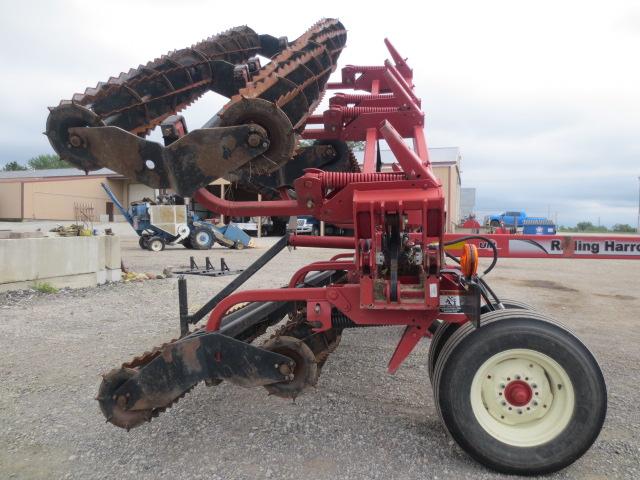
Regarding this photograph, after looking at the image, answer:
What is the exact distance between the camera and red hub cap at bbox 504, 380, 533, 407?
281 cm

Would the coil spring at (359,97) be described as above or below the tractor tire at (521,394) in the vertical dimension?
above

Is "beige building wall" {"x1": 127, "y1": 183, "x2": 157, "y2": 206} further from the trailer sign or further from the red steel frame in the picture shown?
the red steel frame

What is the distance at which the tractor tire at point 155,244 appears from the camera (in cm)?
1911

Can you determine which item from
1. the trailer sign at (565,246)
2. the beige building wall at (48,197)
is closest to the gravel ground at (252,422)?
the trailer sign at (565,246)

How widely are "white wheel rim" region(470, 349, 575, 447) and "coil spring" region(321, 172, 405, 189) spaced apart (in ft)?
3.98

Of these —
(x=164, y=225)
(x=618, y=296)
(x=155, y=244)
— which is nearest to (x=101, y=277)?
(x=618, y=296)

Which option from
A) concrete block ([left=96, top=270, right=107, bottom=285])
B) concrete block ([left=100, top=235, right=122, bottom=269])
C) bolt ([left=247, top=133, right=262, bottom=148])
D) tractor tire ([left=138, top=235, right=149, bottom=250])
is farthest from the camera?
tractor tire ([left=138, top=235, right=149, bottom=250])

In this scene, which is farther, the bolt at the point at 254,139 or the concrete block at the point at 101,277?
the concrete block at the point at 101,277

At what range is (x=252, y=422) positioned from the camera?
11.3ft

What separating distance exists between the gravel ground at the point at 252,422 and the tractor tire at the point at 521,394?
0.18 m

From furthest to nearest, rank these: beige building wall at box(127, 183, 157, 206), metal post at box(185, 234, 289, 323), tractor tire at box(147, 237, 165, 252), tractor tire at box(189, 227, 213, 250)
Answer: beige building wall at box(127, 183, 157, 206)
tractor tire at box(189, 227, 213, 250)
tractor tire at box(147, 237, 165, 252)
metal post at box(185, 234, 289, 323)

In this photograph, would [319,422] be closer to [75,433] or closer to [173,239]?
[75,433]

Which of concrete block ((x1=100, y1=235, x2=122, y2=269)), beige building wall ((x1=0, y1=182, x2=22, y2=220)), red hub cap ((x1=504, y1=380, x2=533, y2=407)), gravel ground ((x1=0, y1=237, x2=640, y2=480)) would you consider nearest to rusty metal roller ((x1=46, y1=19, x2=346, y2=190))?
gravel ground ((x1=0, y1=237, x2=640, y2=480))

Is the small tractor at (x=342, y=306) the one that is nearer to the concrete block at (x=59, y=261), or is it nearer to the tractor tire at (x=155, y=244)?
the concrete block at (x=59, y=261)
